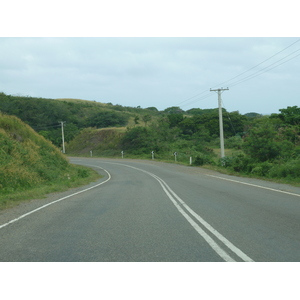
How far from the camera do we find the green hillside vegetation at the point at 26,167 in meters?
16.4

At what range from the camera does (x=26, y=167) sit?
21.9 m

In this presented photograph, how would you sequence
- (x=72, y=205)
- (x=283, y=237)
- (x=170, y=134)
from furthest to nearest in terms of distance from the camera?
1. (x=170, y=134)
2. (x=72, y=205)
3. (x=283, y=237)

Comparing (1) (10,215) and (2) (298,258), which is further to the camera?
(1) (10,215)

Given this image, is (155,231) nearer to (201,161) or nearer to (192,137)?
(201,161)

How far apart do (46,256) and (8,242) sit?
4.81 ft

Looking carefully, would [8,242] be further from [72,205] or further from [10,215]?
[72,205]

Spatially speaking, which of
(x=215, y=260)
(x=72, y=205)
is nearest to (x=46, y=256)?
(x=215, y=260)

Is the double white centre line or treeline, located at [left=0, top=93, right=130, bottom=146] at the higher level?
treeline, located at [left=0, top=93, right=130, bottom=146]

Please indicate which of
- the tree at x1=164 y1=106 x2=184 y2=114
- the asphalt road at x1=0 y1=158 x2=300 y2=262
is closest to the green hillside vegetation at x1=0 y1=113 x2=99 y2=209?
the asphalt road at x1=0 y1=158 x2=300 y2=262

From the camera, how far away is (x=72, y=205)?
1195 cm

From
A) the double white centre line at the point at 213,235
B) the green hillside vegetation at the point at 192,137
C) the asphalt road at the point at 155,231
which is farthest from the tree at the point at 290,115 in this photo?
the double white centre line at the point at 213,235

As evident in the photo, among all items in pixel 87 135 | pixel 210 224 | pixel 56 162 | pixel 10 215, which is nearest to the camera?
pixel 210 224

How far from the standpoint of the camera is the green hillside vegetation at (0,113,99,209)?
16447mm

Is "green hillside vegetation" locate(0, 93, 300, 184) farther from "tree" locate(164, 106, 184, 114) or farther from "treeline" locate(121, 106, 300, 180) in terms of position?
"tree" locate(164, 106, 184, 114)
